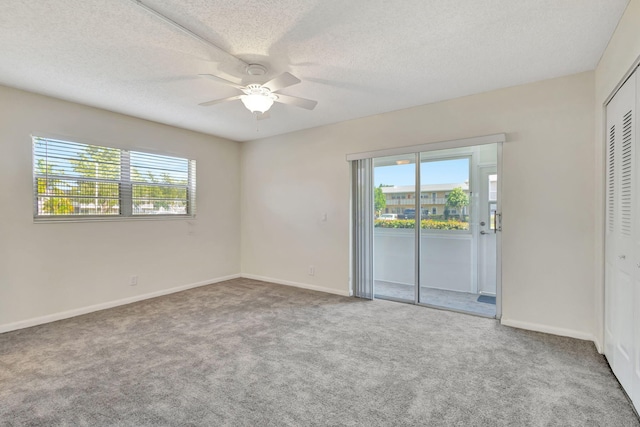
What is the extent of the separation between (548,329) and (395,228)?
1.91 metres

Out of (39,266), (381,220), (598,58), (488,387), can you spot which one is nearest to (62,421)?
(39,266)

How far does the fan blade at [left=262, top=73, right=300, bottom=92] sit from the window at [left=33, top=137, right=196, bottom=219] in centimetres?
271

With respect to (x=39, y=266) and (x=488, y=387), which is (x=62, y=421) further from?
(x=488, y=387)

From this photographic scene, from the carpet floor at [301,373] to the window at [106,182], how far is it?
1324 millimetres

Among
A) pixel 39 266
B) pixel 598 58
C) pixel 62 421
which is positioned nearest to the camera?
pixel 62 421

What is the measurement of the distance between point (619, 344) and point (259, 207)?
4612mm

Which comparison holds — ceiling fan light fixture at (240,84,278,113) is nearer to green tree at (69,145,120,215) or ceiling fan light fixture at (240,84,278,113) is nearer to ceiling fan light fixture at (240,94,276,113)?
ceiling fan light fixture at (240,94,276,113)

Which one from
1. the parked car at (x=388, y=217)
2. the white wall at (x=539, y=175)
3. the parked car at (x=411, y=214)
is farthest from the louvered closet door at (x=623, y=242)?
the parked car at (x=388, y=217)

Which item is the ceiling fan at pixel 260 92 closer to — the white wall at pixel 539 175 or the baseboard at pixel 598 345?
the white wall at pixel 539 175

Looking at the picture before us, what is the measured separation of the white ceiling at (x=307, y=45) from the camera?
193cm

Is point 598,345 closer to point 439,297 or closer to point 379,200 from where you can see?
point 439,297

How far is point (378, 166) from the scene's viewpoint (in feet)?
14.0

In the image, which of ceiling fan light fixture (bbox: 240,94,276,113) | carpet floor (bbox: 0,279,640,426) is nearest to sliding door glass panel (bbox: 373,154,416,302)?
carpet floor (bbox: 0,279,640,426)

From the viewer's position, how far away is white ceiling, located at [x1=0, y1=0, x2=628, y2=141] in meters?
1.93
